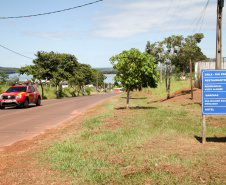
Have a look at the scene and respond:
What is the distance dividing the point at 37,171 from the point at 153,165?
7.28 feet

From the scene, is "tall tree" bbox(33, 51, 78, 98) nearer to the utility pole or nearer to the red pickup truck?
the red pickup truck

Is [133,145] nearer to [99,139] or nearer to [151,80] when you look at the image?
[99,139]

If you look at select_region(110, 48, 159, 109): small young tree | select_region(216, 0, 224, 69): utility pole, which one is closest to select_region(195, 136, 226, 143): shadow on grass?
select_region(216, 0, 224, 69): utility pole

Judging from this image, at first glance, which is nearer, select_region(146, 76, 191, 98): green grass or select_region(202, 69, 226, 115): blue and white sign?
select_region(202, 69, 226, 115): blue and white sign

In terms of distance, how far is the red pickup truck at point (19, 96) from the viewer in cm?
2158

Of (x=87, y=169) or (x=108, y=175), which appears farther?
(x=87, y=169)

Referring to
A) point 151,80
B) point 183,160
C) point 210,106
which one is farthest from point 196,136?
point 151,80

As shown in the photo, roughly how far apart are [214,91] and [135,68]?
9337 millimetres

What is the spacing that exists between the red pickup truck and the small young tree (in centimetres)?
841

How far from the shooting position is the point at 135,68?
55.7ft

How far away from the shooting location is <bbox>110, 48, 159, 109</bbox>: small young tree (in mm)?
16875

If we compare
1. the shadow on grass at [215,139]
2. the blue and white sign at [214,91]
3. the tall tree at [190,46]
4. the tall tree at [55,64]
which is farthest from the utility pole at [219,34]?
the tall tree at [55,64]

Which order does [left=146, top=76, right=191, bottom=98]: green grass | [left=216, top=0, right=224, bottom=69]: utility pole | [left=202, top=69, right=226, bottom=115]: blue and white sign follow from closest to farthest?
1. [left=202, top=69, right=226, bottom=115]: blue and white sign
2. [left=216, top=0, right=224, bottom=69]: utility pole
3. [left=146, top=76, right=191, bottom=98]: green grass

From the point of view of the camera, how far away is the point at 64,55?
5256 centimetres
